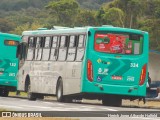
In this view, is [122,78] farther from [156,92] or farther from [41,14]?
[41,14]

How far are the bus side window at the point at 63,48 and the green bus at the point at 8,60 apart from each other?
26.9 ft

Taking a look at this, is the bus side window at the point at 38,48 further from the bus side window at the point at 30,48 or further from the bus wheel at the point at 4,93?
the bus wheel at the point at 4,93

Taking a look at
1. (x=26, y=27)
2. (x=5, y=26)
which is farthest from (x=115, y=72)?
(x=5, y=26)

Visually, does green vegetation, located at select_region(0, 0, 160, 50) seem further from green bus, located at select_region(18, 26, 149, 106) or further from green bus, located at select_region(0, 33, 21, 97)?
green bus, located at select_region(18, 26, 149, 106)

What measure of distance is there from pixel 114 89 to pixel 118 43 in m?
1.70

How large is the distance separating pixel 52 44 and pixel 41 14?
142 metres

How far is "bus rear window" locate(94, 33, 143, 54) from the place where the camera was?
2756 cm

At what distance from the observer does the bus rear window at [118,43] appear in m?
27.6

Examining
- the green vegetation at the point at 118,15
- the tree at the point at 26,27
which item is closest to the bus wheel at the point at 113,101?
the green vegetation at the point at 118,15

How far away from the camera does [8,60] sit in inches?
1494

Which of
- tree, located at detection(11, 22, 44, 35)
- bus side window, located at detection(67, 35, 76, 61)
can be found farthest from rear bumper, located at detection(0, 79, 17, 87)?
tree, located at detection(11, 22, 44, 35)

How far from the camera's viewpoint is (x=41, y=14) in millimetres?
172250

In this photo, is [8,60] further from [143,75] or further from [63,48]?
[143,75]

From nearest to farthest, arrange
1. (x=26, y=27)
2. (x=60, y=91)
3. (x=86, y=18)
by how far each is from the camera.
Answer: (x=60, y=91), (x=86, y=18), (x=26, y=27)
